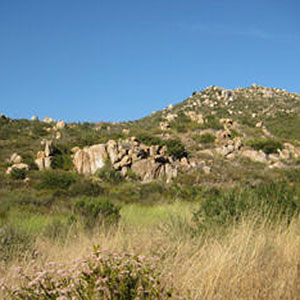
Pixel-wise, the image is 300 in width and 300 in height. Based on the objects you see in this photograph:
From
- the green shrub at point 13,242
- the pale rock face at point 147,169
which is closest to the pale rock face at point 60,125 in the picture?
the pale rock face at point 147,169

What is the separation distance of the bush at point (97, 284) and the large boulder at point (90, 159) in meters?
20.2

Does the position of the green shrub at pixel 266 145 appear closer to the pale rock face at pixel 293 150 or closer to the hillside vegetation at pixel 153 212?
the hillside vegetation at pixel 153 212

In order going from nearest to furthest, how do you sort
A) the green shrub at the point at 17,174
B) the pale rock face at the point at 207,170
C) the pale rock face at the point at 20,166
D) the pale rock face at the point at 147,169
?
the green shrub at the point at 17,174
the pale rock face at the point at 20,166
the pale rock face at the point at 147,169
the pale rock face at the point at 207,170

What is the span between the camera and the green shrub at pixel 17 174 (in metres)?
20.0

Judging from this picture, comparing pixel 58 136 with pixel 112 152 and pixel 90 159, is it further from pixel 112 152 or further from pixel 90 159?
pixel 112 152

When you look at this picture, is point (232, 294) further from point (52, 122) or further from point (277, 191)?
point (52, 122)

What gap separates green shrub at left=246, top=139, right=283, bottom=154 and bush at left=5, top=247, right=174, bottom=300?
99.2ft

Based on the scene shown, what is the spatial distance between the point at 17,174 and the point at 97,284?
19.2 meters

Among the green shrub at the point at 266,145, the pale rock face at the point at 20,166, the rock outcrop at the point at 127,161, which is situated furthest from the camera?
the green shrub at the point at 266,145

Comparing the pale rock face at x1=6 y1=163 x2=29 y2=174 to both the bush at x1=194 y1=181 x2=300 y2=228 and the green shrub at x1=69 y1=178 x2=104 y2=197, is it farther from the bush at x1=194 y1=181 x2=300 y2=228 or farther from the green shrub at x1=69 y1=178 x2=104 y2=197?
the bush at x1=194 y1=181 x2=300 y2=228

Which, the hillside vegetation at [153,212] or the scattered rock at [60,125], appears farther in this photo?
the scattered rock at [60,125]

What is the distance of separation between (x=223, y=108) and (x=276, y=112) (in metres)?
9.82

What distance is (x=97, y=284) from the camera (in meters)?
2.46

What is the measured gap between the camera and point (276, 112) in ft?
195
